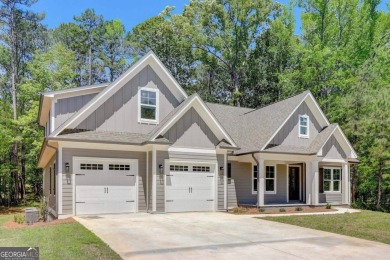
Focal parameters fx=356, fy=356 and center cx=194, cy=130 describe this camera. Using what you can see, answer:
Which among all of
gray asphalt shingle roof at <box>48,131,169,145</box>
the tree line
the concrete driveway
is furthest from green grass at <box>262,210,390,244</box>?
the tree line

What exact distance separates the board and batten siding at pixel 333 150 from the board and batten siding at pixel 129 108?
8.53 metres

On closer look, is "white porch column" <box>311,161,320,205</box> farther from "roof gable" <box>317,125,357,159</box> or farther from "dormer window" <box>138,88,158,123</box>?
"dormer window" <box>138,88,158,123</box>

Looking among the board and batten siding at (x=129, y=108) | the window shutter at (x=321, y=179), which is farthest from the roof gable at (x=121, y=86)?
the window shutter at (x=321, y=179)

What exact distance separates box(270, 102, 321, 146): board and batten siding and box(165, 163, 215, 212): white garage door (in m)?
4.42

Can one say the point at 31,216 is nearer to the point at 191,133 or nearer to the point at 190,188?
the point at 190,188

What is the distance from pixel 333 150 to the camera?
19344mm

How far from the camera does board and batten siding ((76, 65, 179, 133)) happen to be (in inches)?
587

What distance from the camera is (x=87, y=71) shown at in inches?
1607

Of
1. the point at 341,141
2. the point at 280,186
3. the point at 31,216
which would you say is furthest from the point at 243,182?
the point at 31,216

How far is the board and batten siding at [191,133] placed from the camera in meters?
15.3

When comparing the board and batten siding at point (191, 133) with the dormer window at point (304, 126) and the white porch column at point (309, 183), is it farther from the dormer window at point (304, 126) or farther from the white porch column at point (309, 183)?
the dormer window at point (304, 126)

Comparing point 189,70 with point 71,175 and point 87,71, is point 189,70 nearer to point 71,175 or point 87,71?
point 87,71

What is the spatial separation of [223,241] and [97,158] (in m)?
7.39

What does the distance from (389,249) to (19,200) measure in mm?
27315
